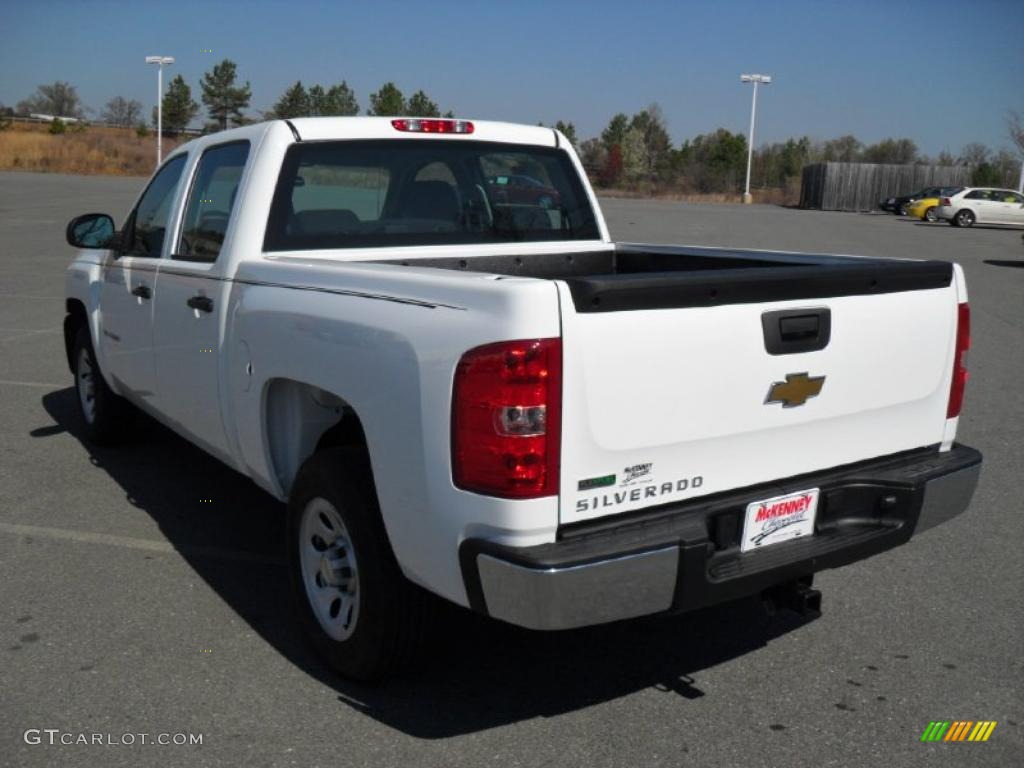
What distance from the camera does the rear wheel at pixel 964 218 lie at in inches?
1528

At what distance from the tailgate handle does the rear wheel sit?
3938 centimetres

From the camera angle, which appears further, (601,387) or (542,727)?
(542,727)

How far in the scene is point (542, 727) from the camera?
336 centimetres

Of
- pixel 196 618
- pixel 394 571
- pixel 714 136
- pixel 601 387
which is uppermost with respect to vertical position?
pixel 714 136

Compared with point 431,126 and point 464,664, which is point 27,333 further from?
point 464,664

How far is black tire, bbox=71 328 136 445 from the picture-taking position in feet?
20.8

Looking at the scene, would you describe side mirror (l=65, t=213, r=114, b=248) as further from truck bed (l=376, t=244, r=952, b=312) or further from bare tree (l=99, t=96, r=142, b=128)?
bare tree (l=99, t=96, r=142, b=128)

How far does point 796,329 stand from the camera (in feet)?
10.4

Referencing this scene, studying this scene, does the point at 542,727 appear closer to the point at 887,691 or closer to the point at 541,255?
the point at 887,691

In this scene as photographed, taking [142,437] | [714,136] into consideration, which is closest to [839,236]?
[142,437]

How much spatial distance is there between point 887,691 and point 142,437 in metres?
4.92

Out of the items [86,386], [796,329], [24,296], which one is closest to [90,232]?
[86,386]

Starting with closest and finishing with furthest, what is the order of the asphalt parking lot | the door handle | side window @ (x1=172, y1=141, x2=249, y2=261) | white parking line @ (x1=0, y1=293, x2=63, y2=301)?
the asphalt parking lot, the door handle, side window @ (x1=172, y1=141, x2=249, y2=261), white parking line @ (x1=0, y1=293, x2=63, y2=301)

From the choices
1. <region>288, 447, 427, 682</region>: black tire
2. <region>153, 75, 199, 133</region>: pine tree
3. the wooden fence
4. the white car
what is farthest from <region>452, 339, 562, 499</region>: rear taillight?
<region>153, 75, 199, 133</region>: pine tree
